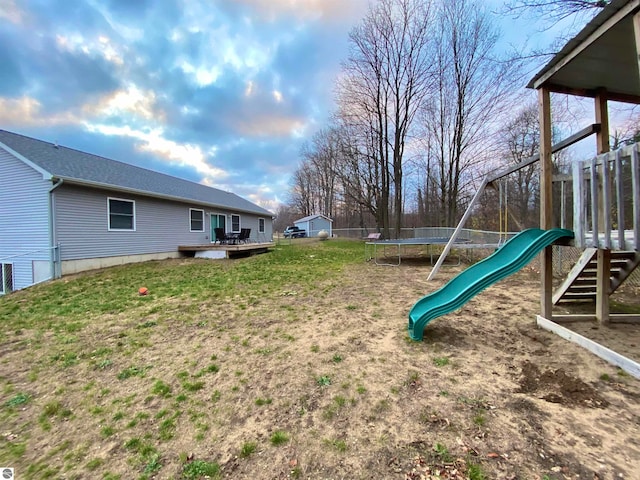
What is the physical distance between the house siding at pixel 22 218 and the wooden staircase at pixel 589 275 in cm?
1253

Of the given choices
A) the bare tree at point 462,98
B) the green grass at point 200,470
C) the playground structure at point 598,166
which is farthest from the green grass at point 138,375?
the bare tree at point 462,98

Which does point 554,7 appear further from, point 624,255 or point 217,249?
point 217,249

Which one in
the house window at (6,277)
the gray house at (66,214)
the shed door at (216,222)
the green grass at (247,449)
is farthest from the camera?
the shed door at (216,222)

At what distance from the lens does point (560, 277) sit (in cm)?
709

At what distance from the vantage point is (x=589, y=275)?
4.39 m

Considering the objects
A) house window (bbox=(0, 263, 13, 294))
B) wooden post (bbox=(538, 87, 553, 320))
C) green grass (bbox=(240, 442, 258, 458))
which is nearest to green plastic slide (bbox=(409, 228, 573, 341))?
wooden post (bbox=(538, 87, 553, 320))

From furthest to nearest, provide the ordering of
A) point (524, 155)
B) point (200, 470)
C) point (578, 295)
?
point (524, 155), point (578, 295), point (200, 470)

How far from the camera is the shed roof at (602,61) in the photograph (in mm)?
2629

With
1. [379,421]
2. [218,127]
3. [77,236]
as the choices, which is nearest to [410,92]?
[218,127]

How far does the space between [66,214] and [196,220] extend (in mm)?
5588

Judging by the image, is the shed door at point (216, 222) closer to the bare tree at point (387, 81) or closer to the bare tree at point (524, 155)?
the bare tree at point (387, 81)

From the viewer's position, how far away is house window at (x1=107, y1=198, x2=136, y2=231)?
10.0 meters

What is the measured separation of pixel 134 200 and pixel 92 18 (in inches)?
223

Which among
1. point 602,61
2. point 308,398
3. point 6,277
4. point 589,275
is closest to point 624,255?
point 589,275
